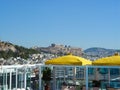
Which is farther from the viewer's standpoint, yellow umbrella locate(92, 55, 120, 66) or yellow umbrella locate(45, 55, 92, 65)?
yellow umbrella locate(45, 55, 92, 65)

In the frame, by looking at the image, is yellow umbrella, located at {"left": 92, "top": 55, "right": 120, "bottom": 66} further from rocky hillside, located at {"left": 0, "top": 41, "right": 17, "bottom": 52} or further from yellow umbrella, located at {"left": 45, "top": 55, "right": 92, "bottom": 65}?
rocky hillside, located at {"left": 0, "top": 41, "right": 17, "bottom": 52}

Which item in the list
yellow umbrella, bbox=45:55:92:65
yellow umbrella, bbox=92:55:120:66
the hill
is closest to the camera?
yellow umbrella, bbox=92:55:120:66

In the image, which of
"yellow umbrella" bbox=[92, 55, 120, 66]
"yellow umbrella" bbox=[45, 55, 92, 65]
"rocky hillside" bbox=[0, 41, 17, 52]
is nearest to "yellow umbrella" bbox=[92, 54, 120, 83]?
"yellow umbrella" bbox=[92, 55, 120, 66]

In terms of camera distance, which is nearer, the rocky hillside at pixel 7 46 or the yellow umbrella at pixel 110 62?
the yellow umbrella at pixel 110 62

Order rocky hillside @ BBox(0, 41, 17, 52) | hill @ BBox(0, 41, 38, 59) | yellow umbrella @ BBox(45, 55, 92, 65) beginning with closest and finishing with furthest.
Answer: yellow umbrella @ BBox(45, 55, 92, 65)
hill @ BBox(0, 41, 38, 59)
rocky hillside @ BBox(0, 41, 17, 52)

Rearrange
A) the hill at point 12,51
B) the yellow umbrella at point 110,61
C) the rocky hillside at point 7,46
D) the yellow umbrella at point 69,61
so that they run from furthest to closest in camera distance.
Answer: the rocky hillside at point 7,46
the hill at point 12,51
the yellow umbrella at point 69,61
the yellow umbrella at point 110,61

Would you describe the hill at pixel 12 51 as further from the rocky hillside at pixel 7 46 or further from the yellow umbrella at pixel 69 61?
the yellow umbrella at pixel 69 61

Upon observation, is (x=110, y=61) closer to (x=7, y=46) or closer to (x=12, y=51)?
(x=12, y=51)

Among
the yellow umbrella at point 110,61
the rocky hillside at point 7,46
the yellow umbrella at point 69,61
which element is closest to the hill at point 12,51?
the rocky hillside at point 7,46

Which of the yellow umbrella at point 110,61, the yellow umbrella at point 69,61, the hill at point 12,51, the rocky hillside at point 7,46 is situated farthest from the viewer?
the rocky hillside at point 7,46

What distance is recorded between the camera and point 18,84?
1694 cm

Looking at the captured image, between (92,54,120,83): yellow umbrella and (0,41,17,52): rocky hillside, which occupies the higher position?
(0,41,17,52): rocky hillside

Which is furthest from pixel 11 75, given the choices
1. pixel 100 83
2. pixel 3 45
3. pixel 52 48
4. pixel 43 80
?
pixel 52 48

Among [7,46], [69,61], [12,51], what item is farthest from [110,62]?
[7,46]
